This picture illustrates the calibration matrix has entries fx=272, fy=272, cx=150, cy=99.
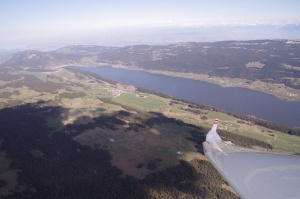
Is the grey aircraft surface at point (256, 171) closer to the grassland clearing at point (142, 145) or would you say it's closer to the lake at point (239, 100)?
the grassland clearing at point (142, 145)

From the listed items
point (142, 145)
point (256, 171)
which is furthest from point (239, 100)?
point (256, 171)

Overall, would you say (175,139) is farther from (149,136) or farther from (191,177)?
(191,177)

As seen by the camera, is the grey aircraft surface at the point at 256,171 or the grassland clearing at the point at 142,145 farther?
the grassland clearing at the point at 142,145

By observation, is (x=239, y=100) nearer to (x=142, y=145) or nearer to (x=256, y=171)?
(x=142, y=145)

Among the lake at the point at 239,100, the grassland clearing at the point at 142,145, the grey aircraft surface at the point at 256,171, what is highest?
the grey aircraft surface at the point at 256,171

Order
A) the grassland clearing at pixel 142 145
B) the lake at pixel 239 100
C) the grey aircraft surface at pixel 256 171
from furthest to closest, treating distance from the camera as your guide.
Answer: the lake at pixel 239 100, the grassland clearing at pixel 142 145, the grey aircraft surface at pixel 256 171

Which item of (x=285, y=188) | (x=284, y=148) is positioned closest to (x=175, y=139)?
(x=284, y=148)

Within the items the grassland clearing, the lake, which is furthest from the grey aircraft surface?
the lake

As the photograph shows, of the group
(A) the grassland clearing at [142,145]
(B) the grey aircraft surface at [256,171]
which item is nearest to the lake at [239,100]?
(A) the grassland clearing at [142,145]

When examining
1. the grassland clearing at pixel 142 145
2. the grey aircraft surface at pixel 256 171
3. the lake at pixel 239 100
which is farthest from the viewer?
the lake at pixel 239 100
